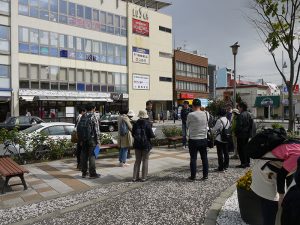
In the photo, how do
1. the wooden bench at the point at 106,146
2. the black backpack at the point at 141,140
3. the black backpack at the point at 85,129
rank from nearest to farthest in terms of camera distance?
1. the black backpack at the point at 141,140
2. the black backpack at the point at 85,129
3. the wooden bench at the point at 106,146

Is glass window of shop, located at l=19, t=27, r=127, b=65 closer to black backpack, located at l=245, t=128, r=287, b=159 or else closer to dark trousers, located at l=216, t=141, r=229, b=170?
dark trousers, located at l=216, t=141, r=229, b=170

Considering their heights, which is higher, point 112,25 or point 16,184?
point 112,25

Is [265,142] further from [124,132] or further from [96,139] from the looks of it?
[124,132]

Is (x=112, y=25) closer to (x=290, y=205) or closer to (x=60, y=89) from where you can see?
(x=60, y=89)

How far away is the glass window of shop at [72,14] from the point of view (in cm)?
3273

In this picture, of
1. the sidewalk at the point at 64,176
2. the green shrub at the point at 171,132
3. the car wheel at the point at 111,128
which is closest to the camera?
the sidewalk at the point at 64,176

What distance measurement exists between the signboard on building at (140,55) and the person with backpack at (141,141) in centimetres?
3697

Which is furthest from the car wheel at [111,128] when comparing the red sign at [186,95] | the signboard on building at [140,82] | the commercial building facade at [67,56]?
the red sign at [186,95]

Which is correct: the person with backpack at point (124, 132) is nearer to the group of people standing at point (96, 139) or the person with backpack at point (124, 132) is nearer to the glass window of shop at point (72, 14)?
the group of people standing at point (96, 139)

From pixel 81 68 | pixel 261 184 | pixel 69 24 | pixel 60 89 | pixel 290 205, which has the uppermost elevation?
pixel 69 24

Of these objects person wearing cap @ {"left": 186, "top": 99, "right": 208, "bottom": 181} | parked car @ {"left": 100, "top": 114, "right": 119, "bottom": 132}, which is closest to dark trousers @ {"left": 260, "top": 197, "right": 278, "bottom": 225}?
person wearing cap @ {"left": 186, "top": 99, "right": 208, "bottom": 181}

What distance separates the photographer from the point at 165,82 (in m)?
50.5

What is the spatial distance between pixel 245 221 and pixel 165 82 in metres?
46.0

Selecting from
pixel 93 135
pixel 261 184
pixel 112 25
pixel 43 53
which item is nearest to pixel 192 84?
pixel 112 25
